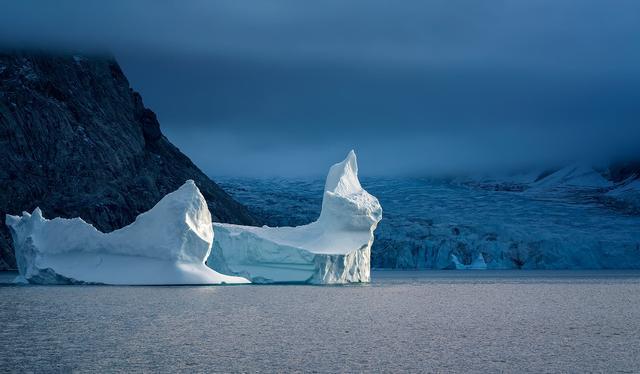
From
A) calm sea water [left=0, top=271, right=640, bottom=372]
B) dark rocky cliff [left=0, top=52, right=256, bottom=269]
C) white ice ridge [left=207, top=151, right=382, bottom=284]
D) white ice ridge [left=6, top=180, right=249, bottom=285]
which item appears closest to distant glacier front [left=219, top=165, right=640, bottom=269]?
dark rocky cliff [left=0, top=52, right=256, bottom=269]

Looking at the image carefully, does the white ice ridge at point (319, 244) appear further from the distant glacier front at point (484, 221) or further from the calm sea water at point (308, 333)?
the distant glacier front at point (484, 221)

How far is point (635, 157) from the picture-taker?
5320 inches

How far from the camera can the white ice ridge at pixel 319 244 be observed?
111ft

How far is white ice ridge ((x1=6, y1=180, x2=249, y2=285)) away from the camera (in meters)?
30.2

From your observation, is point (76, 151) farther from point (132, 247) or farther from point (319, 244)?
point (132, 247)

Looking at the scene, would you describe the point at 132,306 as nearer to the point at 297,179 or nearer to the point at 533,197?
the point at 297,179

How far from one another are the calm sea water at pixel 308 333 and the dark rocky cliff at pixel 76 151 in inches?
1544

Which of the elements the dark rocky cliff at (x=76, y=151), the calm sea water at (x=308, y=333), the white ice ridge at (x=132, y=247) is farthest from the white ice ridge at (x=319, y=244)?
the dark rocky cliff at (x=76, y=151)

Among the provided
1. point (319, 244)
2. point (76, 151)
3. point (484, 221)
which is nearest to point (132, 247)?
point (319, 244)

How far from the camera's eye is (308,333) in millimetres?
16531

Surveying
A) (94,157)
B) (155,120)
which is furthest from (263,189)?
(94,157)

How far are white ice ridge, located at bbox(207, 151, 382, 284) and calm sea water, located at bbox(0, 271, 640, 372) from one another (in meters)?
6.26

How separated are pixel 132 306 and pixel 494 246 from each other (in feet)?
179

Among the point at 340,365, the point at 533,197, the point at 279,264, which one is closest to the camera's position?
the point at 340,365
